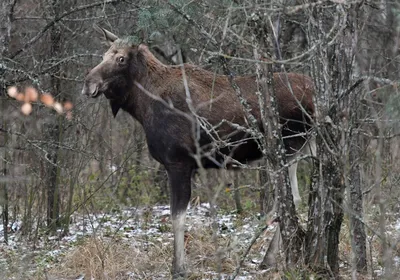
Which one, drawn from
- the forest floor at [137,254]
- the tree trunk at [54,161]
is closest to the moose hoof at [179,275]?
the forest floor at [137,254]

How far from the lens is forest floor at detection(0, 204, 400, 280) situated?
819 cm

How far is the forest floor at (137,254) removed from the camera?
26.9 feet

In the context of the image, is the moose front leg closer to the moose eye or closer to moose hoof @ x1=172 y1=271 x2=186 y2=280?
moose hoof @ x1=172 y1=271 x2=186 y2=280

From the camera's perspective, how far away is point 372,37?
1370 cm

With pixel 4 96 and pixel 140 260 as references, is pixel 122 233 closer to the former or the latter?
pixel 140 260

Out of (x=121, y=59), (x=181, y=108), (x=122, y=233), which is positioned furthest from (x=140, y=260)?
(x=121, y=59)

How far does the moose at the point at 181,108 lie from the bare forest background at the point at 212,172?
0.32 m

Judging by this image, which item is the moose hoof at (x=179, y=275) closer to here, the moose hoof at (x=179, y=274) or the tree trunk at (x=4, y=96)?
the moose hoof at (x=179, y=274)

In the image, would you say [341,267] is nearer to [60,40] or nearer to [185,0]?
[185,0]

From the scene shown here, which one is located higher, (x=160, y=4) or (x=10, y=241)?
(x=160, y=4)

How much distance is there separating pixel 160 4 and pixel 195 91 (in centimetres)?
106

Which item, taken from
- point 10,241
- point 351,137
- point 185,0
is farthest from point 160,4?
point 10,241

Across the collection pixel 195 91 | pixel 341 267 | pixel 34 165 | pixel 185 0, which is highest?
pixel 185 0

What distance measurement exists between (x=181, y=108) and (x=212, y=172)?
Result: 5.11m
